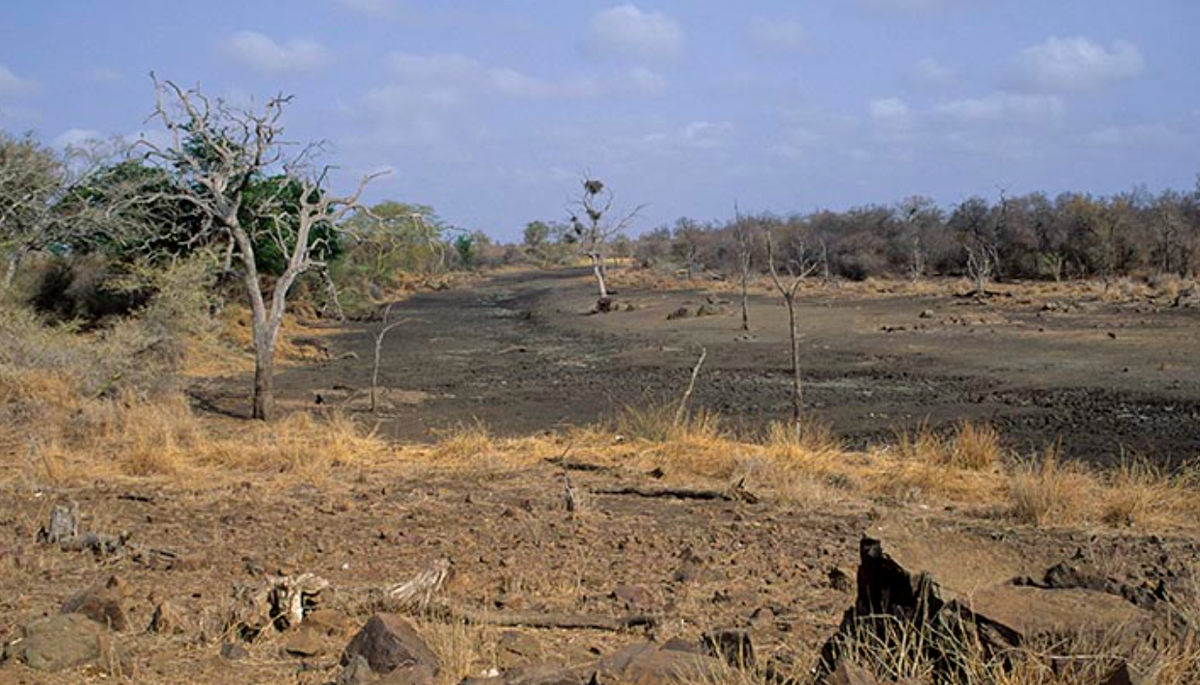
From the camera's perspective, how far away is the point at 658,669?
4.25m

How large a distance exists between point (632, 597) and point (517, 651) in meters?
1.29

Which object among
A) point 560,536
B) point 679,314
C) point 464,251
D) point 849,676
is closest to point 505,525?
point 560,536

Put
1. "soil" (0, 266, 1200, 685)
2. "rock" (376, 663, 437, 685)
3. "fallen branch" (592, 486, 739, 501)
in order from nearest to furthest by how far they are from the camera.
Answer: "rock" (376, 663, 437, 685)
"soil" (0, 266, 1200, 685)
"fallen branch" (592, 486, 739, 501)

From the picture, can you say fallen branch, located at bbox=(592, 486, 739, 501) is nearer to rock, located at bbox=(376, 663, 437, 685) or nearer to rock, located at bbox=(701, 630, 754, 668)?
rock, located at bbox=(701, 630, 754, 668)

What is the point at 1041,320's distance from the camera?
3062 cm

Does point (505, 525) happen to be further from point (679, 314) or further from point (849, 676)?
point (679, 314)

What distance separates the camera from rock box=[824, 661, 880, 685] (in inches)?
144

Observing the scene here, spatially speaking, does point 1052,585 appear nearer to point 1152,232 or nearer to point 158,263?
point 158,263

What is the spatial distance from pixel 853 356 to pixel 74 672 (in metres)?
22.4

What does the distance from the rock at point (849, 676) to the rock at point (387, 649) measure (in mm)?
1824

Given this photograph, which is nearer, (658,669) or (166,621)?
(658,669)

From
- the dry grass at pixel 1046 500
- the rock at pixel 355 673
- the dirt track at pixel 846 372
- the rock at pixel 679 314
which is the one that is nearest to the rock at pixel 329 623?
the rock at pixel 355 673

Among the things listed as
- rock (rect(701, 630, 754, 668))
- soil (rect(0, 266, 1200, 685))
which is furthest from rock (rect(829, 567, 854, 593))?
rock (rect(701, 630, 754, 668))

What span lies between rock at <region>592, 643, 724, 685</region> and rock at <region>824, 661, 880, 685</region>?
17.8 inches
